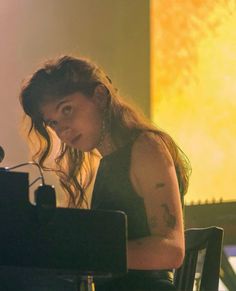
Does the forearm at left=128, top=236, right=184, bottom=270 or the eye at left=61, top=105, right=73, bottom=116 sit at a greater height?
the eye at left=61, top=105, right=73, bottom=116

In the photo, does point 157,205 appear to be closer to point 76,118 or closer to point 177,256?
point 177,256

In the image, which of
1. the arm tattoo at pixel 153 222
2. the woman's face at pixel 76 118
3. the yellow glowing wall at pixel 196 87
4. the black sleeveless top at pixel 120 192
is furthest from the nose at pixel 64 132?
the yellow glowing wall at pixel 196 87

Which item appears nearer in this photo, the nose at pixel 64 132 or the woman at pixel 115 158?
the woman at pixel 115 158

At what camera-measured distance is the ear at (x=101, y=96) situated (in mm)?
1336

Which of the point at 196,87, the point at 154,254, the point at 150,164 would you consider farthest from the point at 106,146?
the point at 196,87

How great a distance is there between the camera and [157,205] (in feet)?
3.82

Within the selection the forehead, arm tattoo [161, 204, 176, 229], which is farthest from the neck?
arm tattoo [161, 204, 176, 229]

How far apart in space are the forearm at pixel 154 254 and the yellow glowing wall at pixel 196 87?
3.31ft

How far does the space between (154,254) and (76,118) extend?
0.38 meters

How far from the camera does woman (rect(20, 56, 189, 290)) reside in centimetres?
113

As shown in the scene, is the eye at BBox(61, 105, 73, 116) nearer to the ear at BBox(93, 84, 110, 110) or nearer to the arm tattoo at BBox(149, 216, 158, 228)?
the ear at BBox(93, 84, 110, 110)

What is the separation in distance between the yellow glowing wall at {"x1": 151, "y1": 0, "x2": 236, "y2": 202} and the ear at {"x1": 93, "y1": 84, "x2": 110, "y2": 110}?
30.8 inches

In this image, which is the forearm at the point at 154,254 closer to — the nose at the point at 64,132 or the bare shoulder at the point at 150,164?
the bare shoulder at the point at 150,164

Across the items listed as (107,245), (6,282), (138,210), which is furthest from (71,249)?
(138,210)
